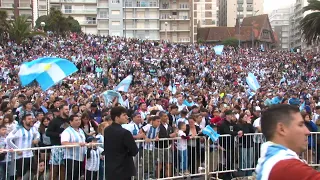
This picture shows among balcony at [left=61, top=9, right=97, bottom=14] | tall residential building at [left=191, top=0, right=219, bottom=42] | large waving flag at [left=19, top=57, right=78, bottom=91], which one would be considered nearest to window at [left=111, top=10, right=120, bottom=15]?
balcony at [left=61, top=9, right=97, bottom=14]

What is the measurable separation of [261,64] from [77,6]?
52.4m

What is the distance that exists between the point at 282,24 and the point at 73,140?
14817 centimetres

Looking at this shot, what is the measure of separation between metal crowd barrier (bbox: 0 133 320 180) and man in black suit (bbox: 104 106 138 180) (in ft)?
5.79

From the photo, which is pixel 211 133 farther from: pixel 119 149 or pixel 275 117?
pixel 275 117

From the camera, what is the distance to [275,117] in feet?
8.80

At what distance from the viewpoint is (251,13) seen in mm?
123250

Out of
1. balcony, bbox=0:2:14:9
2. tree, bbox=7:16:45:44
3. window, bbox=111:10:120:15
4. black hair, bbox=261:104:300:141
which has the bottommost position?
black hair, bbox=261:104:300:141

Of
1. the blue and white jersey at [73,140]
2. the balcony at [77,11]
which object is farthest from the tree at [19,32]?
the balcony at [77,11]

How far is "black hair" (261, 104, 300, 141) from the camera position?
2.67m

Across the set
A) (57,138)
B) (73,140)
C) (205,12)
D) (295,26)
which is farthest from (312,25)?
(295,26)

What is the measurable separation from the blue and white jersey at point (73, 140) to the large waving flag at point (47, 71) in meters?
4.16

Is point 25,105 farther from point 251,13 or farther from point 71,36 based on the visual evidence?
point 251,13

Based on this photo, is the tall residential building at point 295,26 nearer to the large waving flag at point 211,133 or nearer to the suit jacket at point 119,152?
the large waving flag at point 211,133

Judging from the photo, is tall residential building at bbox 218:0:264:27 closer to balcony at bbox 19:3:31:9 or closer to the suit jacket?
balcony at bbox 19:3:31:9
